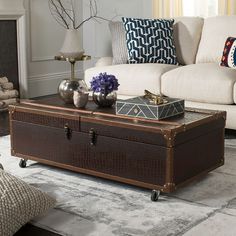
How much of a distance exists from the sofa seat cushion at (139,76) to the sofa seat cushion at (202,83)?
3.1 inches

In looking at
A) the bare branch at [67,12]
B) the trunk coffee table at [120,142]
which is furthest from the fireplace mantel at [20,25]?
the trunk coffee table at [120,142]

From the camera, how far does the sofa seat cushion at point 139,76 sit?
410 centimetres

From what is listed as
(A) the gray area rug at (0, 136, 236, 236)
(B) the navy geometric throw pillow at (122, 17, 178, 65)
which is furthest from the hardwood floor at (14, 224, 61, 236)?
(B) the navy geometric throw pillow at (122, 17, 178, 65)

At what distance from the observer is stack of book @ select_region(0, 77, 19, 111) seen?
5.22 metres

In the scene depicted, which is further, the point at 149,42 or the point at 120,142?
the point at 149,42

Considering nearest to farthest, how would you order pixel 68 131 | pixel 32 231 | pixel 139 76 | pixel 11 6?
pixel 32 231
pixel 68 131
pixel 139 76
pixel 11 6

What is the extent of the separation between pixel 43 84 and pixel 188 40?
2171mm

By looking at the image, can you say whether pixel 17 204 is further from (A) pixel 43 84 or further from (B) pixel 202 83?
(A) pixel 43 84

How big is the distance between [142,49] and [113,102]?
1.60 meters

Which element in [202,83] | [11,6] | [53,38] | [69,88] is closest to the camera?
[69,88]

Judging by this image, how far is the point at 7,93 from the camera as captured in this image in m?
5.30

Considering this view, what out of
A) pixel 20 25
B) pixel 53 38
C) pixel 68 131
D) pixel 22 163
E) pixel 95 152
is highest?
pixel 20 25

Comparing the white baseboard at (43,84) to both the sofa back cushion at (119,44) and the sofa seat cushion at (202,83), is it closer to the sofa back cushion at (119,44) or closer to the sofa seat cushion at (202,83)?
the sofa back cushion at (119,44)

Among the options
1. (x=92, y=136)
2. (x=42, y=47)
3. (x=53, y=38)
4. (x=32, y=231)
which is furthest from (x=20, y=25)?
(x=32, y=231)
